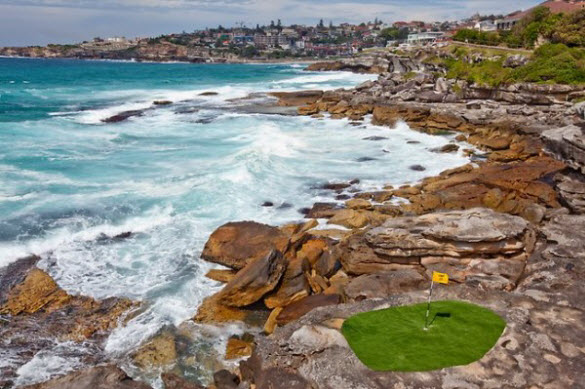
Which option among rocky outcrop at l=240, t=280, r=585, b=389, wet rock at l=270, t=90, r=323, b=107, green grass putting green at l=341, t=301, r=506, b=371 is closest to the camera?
rocky outcrop at l=240, t=280, r=585, b=389

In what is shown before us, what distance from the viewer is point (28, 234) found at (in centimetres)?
1764

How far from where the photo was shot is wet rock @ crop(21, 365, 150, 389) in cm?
860

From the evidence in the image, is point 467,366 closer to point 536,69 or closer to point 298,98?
point 536,69

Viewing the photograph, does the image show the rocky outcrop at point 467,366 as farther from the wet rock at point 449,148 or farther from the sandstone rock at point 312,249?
the wet rock at point 449,148

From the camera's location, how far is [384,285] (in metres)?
11.7

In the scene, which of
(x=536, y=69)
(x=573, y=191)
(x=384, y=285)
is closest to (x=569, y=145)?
(x=573, y=191)

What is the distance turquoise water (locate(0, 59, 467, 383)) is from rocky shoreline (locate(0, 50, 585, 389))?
96cm

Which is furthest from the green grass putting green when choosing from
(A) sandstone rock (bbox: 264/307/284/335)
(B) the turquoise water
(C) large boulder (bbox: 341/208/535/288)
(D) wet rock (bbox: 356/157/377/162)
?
(D) wet rock (bbox: 356/157/377/162)

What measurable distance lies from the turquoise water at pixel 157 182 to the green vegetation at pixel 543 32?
25466 mm

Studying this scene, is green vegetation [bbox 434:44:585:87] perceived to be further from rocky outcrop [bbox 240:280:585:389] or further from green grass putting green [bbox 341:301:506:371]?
green grass putting green [bbox 341:301:506:371]

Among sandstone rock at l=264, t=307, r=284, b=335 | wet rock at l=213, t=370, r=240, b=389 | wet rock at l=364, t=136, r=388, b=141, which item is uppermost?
wet rock at l=364, t=136, r=388, b=141

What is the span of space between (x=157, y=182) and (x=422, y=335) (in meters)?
18.2

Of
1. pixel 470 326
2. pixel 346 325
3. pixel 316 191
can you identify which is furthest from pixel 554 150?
pixel 346 325

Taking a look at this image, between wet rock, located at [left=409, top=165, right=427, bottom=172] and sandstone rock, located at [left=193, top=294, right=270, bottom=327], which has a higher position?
wet rock, located at [left=409, top=165, right=427, bottom=172]
